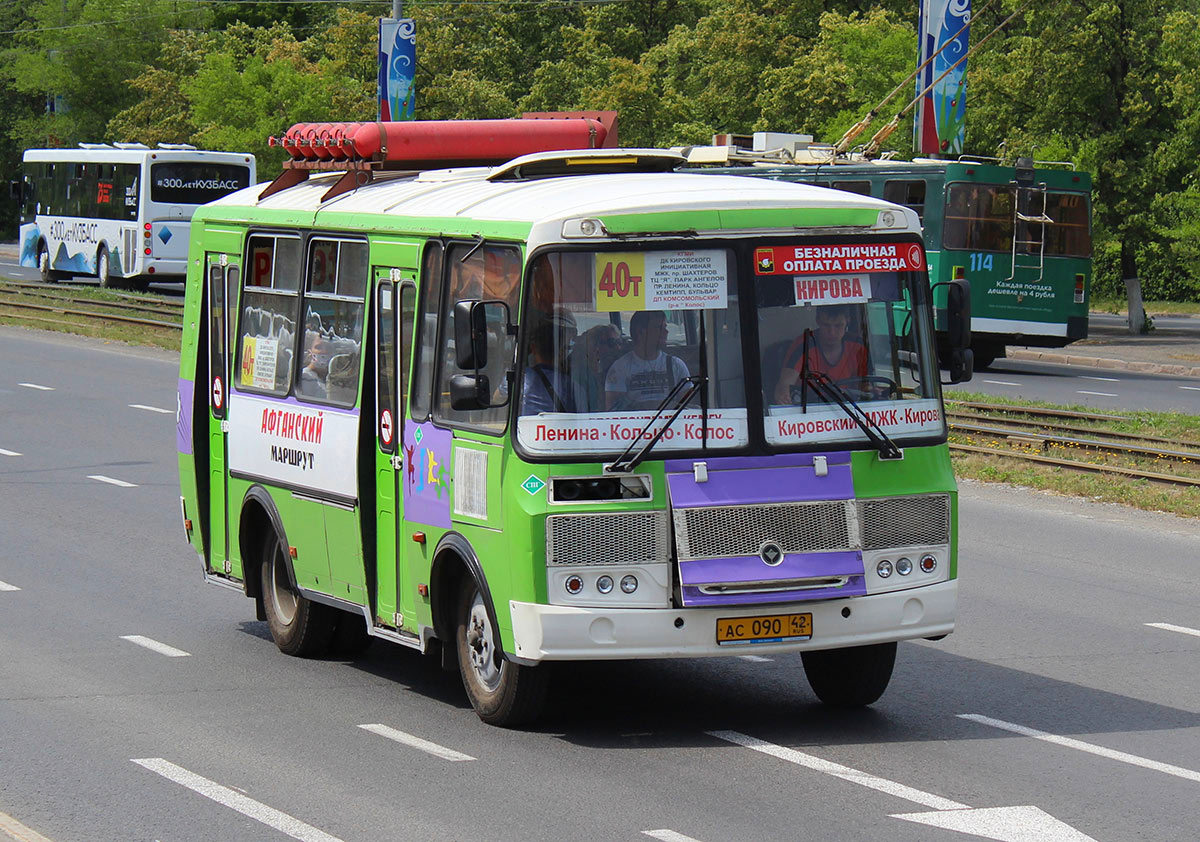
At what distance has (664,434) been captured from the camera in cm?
824

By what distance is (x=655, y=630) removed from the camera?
8.14 meters

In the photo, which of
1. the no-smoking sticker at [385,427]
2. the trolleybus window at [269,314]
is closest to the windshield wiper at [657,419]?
the no-smoking sticker at [385,427]

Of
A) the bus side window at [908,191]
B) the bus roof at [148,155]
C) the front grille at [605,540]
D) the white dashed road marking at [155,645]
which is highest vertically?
the bus roof at [148,155]

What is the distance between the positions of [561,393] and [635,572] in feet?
2.73

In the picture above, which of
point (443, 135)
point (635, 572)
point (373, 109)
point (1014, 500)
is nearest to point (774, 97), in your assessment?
point (373, 109)

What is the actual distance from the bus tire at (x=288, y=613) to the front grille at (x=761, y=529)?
3017 millimetres

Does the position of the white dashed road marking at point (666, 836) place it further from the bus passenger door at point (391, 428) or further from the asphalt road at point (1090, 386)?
the asphalt road at point (1090, 386)

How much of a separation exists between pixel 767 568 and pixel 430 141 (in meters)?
4.04

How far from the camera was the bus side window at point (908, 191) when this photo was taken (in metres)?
30.9

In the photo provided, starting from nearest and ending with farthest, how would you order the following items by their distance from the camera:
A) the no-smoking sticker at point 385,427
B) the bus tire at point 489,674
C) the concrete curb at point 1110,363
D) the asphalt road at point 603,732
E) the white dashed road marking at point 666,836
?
the white dashed road marking at point 666,836 < the asphalt road at point 603,732 < the bus tire at point 489,674 < the no-smoking sticker at point 385,427 < the concrete curb at point 1110,363

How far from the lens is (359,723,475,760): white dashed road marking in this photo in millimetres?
8148

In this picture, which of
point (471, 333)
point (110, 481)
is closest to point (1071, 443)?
point (110, 481)

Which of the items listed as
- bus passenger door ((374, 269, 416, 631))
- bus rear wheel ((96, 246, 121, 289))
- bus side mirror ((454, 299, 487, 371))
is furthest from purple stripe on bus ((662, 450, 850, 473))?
bus rear wheel ((96, 246, 121, 289))

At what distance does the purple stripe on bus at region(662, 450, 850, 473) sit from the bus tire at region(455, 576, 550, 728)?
110cm
